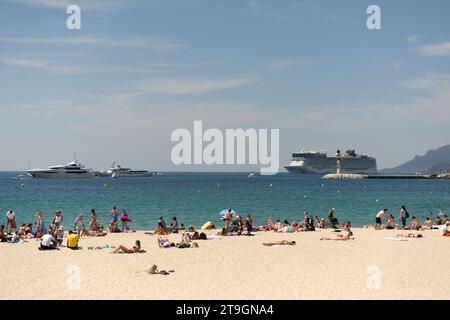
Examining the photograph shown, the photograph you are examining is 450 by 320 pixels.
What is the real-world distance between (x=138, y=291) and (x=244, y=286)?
2.90 m

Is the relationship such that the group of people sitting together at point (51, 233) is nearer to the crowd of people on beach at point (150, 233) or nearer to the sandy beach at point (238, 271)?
the crowd of people on beach at point (150, 233)

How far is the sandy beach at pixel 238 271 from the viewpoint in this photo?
13516mm

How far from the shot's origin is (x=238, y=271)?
16656 mm

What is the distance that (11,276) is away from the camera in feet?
51.4

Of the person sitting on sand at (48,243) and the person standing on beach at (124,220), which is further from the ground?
the person standing on beach at (124,220)

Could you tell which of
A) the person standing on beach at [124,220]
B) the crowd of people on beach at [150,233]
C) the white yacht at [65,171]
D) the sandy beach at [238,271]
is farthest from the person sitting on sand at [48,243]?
the white yacht at [65,171]

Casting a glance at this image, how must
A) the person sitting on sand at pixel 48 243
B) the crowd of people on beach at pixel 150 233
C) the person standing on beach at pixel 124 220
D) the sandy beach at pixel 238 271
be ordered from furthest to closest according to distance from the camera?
the person standing on beach at pixel 124 220
the crowd of people on beach at pixel 150 233
the person sitting on sand at pixel 48 243
the sandy beach at pixel 238 271

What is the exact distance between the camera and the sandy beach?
1352 cm

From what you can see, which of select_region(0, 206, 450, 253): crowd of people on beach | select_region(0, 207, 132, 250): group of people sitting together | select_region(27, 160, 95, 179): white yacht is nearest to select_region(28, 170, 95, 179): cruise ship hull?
select_region(27, 160, 95, 179): white yacht

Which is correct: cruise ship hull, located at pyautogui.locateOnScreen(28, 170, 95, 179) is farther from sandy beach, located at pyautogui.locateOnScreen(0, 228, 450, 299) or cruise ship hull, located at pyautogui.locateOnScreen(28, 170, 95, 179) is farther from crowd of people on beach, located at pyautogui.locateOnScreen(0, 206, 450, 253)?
sandy beach, located at pyautogui.locateOnScreen(0, 228, 450, 299)
